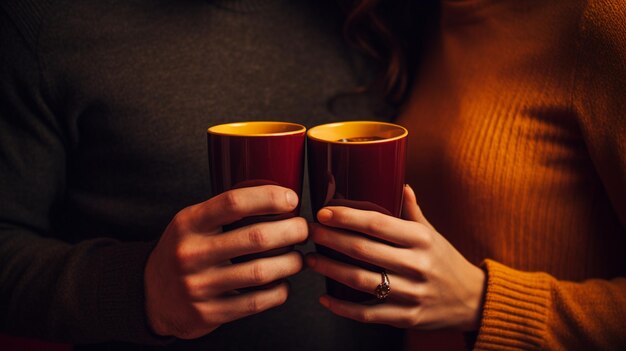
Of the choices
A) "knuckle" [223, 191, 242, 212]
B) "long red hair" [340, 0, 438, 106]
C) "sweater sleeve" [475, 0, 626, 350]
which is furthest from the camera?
"long red hair" [340, 0, 438, 106]

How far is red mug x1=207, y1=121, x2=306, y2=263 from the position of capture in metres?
0.58

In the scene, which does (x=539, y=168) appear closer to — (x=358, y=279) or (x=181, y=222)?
(x=358, y=279)

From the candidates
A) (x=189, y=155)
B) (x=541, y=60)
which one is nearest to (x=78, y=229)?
(x=189, y=155)

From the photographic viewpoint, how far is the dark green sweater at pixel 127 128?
778mm

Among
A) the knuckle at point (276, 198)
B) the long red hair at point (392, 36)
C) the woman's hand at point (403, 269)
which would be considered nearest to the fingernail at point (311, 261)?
the woman's hand at point (403, 269)

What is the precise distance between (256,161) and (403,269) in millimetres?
234

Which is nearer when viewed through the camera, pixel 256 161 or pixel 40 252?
pixel 256 161

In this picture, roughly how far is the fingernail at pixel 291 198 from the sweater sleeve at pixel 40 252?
0.27 m

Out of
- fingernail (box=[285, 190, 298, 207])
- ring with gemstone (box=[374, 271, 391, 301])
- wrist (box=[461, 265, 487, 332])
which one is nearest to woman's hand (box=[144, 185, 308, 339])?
fingernail (box=[285, 190, 298, 207])

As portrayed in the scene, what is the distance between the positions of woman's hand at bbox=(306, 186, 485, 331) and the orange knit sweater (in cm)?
6

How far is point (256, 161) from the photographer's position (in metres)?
0.58

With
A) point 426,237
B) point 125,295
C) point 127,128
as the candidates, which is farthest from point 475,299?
point 127,128

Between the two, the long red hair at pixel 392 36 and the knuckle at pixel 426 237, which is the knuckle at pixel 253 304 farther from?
the long red hair at pixel 392 36

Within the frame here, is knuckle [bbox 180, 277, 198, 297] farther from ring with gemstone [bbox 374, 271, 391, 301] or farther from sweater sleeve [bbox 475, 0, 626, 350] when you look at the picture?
sweater sleeve [bbox 475, 0, 626, 350]
